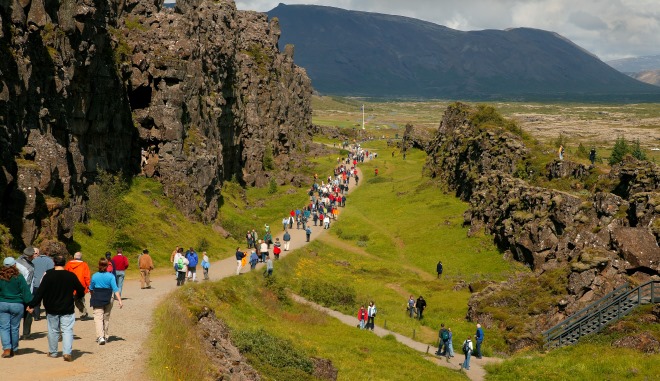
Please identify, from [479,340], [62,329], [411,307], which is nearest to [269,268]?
[411,307]

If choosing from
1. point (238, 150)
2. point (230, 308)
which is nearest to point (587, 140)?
point (238, 150)

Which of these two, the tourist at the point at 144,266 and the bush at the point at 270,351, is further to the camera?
the tourist at the point at 144,266

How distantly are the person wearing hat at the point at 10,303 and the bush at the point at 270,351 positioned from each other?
931 centimetres

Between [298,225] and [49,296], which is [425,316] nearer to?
[298,225]

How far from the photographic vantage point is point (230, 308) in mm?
32594

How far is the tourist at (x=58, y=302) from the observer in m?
17.0

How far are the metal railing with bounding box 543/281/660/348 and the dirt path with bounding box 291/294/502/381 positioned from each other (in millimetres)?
3904

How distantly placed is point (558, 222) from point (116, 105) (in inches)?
1483

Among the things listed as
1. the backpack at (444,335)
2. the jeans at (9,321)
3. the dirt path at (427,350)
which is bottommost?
the dirt path at (427,350)

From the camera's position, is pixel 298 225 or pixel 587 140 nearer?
pixel 298 225

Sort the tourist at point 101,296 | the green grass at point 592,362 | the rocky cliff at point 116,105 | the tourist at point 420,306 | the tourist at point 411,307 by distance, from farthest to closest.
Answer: the tourist at point 411,307 → the tourist at point 420,306 → the rocky cliff at point 116,105 → the green grass at point 592,362 → the tourist at point 101,296

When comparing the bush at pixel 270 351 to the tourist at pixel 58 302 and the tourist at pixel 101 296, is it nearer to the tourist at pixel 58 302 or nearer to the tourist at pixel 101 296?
the tourist at pixel 101 296

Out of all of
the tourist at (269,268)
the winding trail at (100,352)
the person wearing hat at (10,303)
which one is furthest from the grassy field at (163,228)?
the person wearing hat at (10,303)

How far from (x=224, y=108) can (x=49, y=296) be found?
61.2 metres
